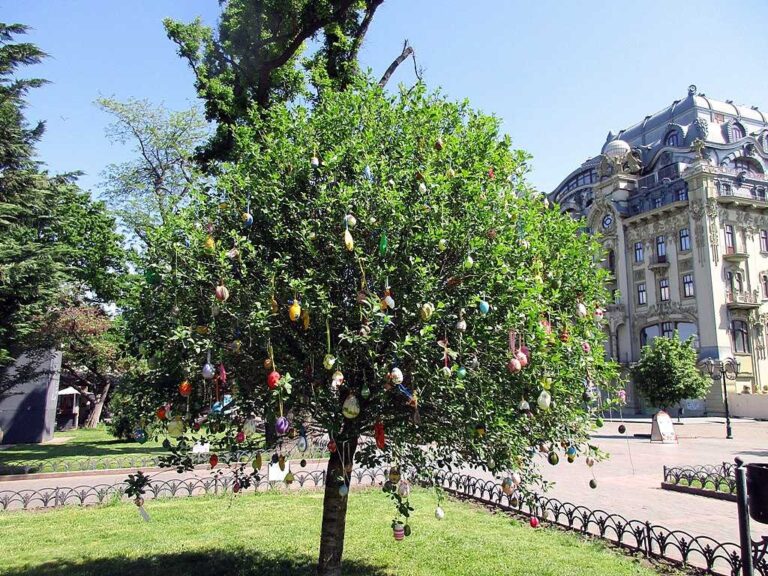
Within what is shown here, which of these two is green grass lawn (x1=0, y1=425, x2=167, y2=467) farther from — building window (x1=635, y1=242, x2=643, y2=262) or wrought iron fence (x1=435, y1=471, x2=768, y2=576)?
building window (x1=635, y1=242, x2=643, y2=262)

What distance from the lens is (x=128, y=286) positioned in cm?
648

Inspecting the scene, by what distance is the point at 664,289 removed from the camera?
47.4 m

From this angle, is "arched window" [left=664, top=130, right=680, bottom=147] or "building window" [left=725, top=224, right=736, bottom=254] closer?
"building window" [left=725, top=224, right=736, bottom=254]

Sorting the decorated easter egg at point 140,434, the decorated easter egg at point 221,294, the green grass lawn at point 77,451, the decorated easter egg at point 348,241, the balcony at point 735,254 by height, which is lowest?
the green grass lawn at point 77,451

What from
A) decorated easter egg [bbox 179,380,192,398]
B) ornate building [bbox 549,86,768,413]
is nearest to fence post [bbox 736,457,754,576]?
decorated easter egg [bbox 179,380,192,398]

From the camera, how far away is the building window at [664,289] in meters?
47.1

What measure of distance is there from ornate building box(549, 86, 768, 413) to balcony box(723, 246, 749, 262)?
0.07m

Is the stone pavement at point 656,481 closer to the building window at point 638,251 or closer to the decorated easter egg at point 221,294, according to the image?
the decorated easter egg at point 221,294

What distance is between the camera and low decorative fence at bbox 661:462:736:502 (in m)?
12.7

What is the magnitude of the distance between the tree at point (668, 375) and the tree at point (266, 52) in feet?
79.0

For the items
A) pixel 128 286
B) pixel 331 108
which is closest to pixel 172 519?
pixel 128 286

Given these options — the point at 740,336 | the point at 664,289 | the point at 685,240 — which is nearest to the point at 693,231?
the point at 685,240

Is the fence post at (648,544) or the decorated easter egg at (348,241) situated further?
the fence post at (648,544)

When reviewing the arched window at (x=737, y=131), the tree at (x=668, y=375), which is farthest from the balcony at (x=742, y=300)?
the tree at (x=668, y=375)
